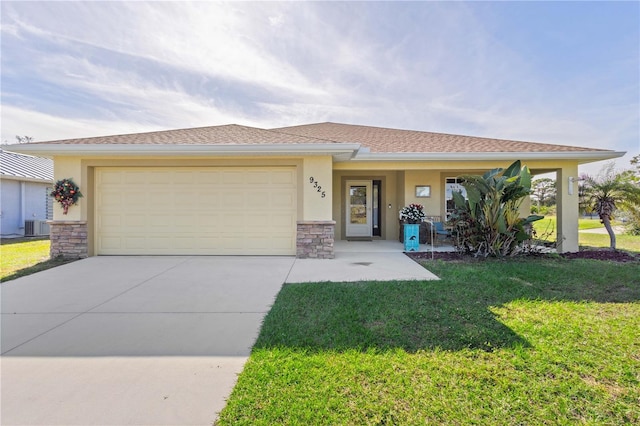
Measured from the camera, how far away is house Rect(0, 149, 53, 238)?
40.7 feet

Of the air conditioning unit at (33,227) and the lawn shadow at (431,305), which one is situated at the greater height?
the air conditioning unit at (33,227)

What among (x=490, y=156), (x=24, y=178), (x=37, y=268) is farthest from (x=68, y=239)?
(x=490, y=156)

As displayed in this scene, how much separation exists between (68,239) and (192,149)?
14.4ft

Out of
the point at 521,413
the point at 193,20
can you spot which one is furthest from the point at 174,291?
the point at 193,20

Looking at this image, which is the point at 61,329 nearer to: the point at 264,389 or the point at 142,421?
the point at 142,421

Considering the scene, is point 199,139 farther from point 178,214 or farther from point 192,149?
point 178,214

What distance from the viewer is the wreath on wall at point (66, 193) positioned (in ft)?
24.4

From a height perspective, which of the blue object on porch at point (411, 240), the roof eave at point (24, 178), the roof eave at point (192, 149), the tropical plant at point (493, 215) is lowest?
the blue object on porch at point (411, 240)

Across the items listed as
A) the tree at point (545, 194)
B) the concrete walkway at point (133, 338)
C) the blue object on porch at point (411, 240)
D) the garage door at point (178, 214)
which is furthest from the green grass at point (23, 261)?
the tree at point (545, 194)

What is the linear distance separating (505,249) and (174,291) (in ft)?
24.8

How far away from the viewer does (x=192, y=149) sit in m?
7.09

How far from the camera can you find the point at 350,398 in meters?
2.12

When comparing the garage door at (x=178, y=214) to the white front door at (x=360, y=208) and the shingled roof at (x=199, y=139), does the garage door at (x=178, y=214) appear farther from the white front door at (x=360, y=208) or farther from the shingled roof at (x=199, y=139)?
the white front door at (x=360, y=208)

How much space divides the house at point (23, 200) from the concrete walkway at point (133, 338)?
1004cm
